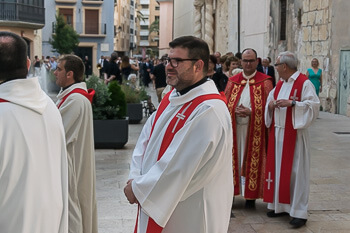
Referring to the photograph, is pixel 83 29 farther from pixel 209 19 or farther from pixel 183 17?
pixel 209 19

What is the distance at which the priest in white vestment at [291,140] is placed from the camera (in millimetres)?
6625

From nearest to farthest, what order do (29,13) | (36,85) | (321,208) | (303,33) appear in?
1. (36,85)
2. (321,208)
3. (303,33)
4. (29,13)

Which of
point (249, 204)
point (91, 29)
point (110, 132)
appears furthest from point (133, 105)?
point (91, 29)

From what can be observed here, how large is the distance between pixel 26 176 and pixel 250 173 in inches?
180

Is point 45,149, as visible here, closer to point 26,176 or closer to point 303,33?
point 26,176

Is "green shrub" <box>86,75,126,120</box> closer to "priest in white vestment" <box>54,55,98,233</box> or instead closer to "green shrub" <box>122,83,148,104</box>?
"green shrub" <box>122,83,148,104</box>

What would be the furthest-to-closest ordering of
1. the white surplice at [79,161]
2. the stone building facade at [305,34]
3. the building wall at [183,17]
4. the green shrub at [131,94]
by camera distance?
the building wall at [183,17], the stone building facade at [305,34], the green shrub at [131,94], the white surplice at [79,161]

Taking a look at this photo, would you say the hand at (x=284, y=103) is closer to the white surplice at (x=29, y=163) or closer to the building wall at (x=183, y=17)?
the white surplice at (x=29, y=163)

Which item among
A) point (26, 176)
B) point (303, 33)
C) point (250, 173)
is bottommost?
point (250, 173)

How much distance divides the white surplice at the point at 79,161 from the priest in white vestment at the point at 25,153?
2.26 m

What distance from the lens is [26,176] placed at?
2.86 m

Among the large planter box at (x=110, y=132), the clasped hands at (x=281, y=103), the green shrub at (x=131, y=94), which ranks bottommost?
A: the large planter box at (x=110, y=132)

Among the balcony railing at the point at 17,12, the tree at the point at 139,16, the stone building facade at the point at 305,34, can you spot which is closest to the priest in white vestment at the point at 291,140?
the stone building facade at the point at 305,34

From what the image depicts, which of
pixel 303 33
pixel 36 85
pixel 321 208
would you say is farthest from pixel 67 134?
pixel 303 33
